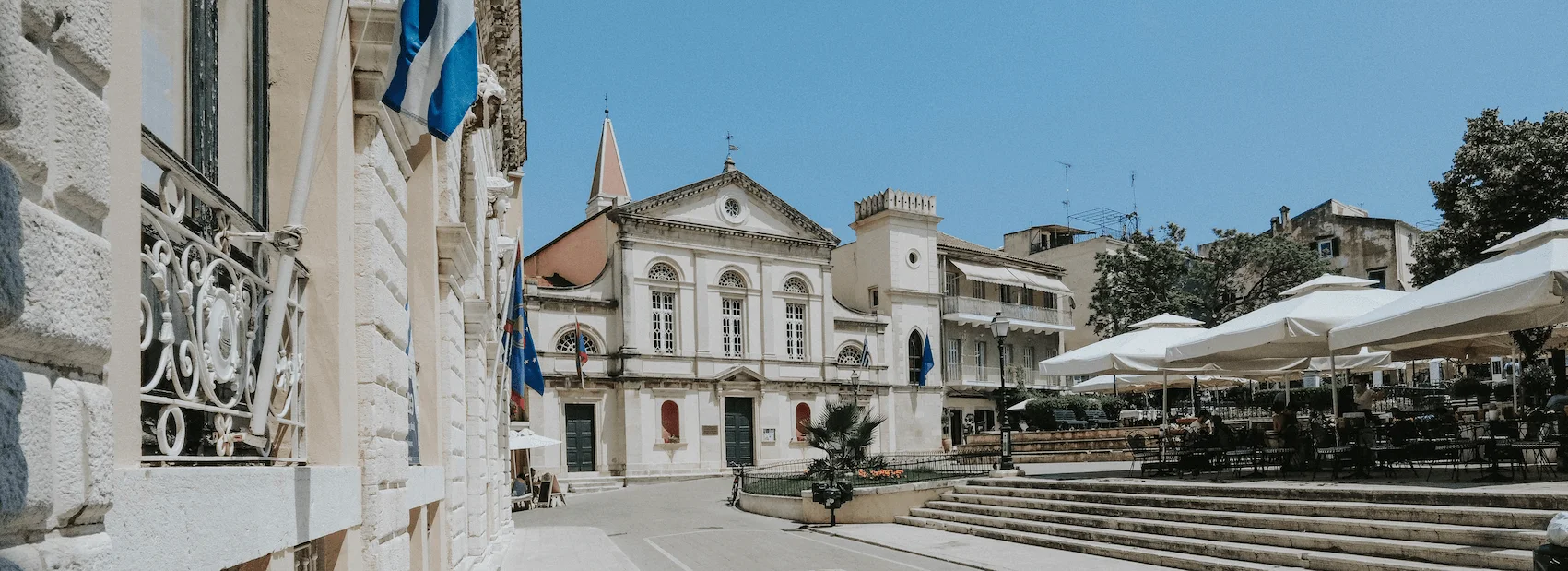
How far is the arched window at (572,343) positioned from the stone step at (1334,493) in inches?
853

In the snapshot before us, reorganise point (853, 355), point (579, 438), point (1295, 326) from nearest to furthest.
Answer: point (1295, 326) → point (579, 438) → point (853, 355)

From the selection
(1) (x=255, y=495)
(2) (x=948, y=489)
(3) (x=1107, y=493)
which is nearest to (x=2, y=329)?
(1) (x=255, y=495)

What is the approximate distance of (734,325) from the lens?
4109 cm

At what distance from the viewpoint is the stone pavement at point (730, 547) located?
15.0 meters

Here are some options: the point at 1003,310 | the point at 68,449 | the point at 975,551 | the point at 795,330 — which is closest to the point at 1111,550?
the point at 975,551

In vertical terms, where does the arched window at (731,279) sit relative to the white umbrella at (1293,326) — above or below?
above

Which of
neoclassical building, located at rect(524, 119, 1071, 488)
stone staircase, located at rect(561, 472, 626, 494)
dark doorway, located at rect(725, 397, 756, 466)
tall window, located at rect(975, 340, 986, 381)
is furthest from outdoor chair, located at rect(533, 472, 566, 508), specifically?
tall window, located at rect(975, 340, 986, 381)

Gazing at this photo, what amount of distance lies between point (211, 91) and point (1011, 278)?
152 ft

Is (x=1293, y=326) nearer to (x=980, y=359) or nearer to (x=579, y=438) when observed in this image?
(x=579, y=438)

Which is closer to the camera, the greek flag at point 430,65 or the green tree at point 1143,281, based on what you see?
the greek flag at point 430,65

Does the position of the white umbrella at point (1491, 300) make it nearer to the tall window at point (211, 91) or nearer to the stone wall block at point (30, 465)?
the tall window at point (211, 91)

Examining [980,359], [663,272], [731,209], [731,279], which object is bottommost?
[980,359]

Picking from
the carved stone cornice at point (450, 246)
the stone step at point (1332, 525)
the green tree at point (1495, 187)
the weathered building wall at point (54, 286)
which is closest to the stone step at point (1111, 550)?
the stone step at point (1332, 525)

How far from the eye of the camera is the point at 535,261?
42500 millimetres
